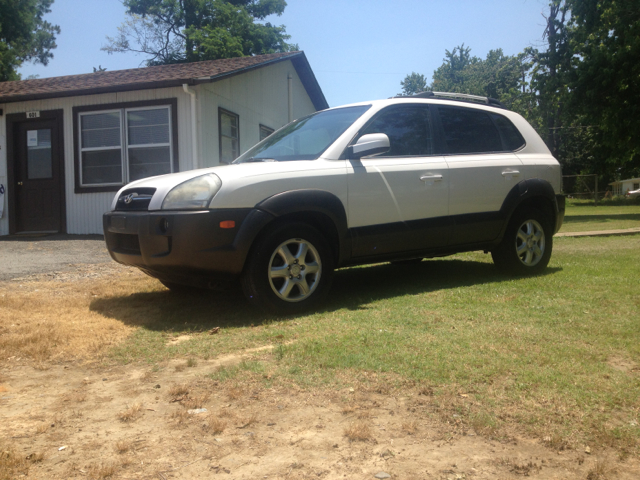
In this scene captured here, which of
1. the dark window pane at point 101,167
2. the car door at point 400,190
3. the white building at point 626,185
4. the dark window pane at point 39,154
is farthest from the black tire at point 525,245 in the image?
the white building at point 626,185

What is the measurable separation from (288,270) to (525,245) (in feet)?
9.77

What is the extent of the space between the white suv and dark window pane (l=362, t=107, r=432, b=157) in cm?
1

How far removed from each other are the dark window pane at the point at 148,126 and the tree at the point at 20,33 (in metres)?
23.4

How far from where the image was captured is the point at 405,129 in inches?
223

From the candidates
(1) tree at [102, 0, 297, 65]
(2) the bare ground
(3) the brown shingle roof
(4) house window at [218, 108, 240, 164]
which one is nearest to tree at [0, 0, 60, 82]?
(1) tree at [102, 0, 297, 65]

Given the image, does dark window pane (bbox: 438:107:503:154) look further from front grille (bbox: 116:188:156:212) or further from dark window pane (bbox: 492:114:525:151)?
front grille (bbox: 116:188:156:212)

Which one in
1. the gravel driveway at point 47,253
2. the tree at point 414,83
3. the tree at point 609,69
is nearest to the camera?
the gravel driveway at point 47,253

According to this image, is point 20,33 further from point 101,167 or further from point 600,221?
point 600,221

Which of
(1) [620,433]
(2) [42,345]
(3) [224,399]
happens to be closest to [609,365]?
(1) [620,433]

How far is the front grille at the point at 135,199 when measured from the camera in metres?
4.76

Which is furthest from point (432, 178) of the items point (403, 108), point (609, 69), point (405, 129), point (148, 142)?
point (609, 69)

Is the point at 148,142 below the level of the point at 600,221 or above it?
above

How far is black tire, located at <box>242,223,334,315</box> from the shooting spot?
15.0 ft

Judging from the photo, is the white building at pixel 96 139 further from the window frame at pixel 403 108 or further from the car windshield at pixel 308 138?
the window frame at pixel 403 108
